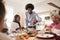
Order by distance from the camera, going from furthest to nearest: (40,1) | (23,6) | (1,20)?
(23,6) → (40,1) → (1,20)

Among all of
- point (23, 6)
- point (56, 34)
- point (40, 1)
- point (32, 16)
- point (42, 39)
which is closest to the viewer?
point (42, 39)

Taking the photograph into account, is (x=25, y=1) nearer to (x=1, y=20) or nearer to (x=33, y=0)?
(x=33, y=0)

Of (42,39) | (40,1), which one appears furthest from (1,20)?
(40,1)

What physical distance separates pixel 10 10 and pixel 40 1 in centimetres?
68

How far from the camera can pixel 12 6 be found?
2.73m

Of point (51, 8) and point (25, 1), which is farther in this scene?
point (25, 1)

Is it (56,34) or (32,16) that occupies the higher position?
(32,16)

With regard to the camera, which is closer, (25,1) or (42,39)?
(42,39)

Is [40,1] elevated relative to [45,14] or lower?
elevated

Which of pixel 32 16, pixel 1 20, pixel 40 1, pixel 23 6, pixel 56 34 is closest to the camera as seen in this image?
pixel 1 20

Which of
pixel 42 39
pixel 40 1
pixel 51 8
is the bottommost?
pixel 42 39

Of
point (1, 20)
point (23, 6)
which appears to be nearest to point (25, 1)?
point (23, 6)

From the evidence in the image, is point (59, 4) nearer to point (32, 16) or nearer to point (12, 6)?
point (32, 16)

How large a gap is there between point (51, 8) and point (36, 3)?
400 mm
